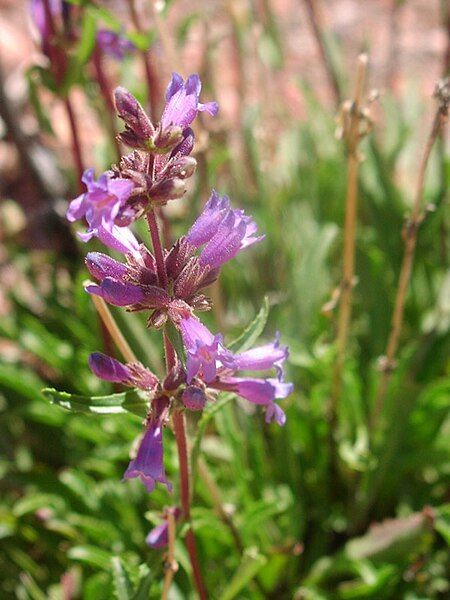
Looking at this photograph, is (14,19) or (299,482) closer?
(299,482)

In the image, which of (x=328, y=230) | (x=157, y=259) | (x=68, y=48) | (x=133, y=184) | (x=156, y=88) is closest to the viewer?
(x=133, y=184)

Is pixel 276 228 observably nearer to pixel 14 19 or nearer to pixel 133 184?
pixel 133 184

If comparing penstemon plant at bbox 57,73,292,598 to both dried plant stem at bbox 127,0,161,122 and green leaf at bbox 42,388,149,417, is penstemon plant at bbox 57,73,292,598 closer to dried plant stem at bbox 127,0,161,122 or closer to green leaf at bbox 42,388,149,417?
green leaf at bbox 42,388,149,417

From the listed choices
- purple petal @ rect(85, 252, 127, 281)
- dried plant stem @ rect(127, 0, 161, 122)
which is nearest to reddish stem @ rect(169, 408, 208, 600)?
purple petal @ rect(85, 252, 127, 281)

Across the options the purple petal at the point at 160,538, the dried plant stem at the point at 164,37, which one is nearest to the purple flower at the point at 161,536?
the purple petal at the point at 160,538

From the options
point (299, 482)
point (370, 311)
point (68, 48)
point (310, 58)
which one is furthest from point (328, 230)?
point (310, 58)

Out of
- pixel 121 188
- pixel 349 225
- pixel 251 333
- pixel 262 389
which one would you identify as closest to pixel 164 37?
pixel 349 225

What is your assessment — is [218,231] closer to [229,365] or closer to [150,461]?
[229,365]
